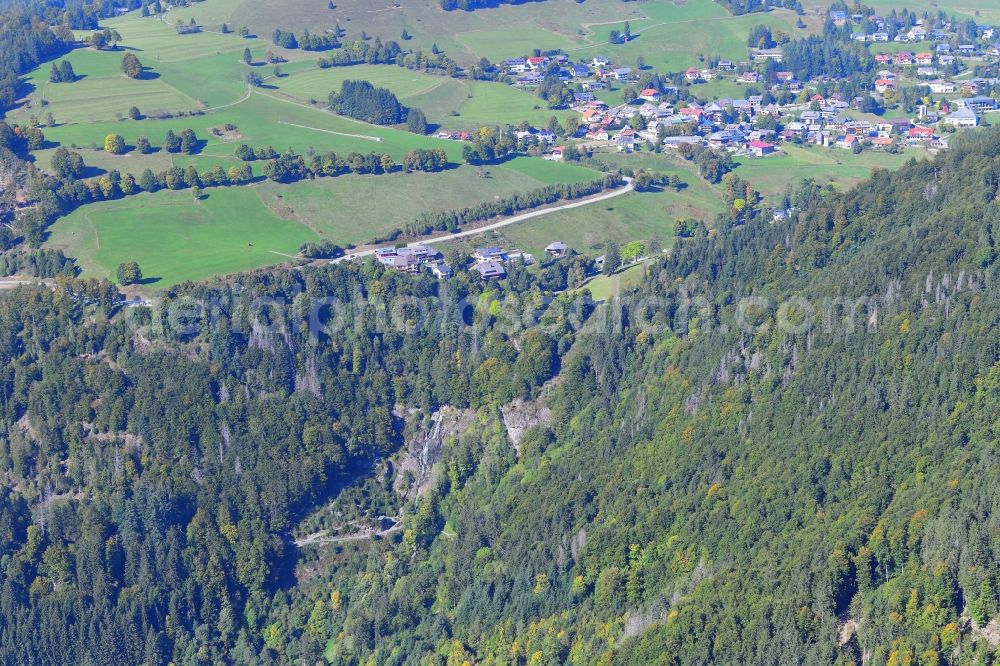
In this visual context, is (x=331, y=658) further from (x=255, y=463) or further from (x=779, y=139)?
(x=779, y=139)

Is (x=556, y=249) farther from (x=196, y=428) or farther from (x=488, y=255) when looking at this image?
(x=196, y=428)

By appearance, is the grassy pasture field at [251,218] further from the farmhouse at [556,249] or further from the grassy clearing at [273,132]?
the farmhouse at [556,249]

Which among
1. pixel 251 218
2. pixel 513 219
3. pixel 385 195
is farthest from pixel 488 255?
pixel 251 218

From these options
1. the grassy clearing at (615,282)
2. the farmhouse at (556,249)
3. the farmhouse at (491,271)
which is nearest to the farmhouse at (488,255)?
the farmhouse at (491,271)

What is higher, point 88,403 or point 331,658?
point 88,403

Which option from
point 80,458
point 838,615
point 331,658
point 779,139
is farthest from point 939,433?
point 779,139
